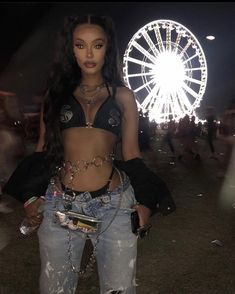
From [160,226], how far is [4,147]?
3.54 meters

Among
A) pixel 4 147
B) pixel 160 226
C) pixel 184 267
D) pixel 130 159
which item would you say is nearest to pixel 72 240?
pixel 130 159

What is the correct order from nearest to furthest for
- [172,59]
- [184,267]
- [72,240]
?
[72,240], [184,267], [172,59]

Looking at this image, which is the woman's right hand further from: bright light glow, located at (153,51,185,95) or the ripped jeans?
bright light glow, located at (153,51,185,95)

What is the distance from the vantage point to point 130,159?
91.5 inches

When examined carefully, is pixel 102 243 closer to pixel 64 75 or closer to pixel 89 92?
pixel 89 92

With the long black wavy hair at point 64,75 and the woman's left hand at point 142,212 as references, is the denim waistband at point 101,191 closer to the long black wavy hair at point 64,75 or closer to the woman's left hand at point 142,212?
the woman's left hand at point 142,212

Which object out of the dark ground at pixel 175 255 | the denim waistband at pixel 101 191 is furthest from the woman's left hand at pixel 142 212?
the dark ground at pixel 175 255

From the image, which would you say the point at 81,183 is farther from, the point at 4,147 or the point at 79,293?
the point at 4,147

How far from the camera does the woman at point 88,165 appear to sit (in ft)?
7.11

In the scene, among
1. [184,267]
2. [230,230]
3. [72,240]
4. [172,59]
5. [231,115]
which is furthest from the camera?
[172,59]

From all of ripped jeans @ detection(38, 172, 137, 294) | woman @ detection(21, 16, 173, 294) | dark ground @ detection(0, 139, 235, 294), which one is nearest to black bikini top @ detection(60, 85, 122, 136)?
woman @ detection(21, 16, 173, 294)

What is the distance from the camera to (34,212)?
2250 mm

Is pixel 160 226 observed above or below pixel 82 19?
below

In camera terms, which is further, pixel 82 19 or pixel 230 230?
pixel 230 230
